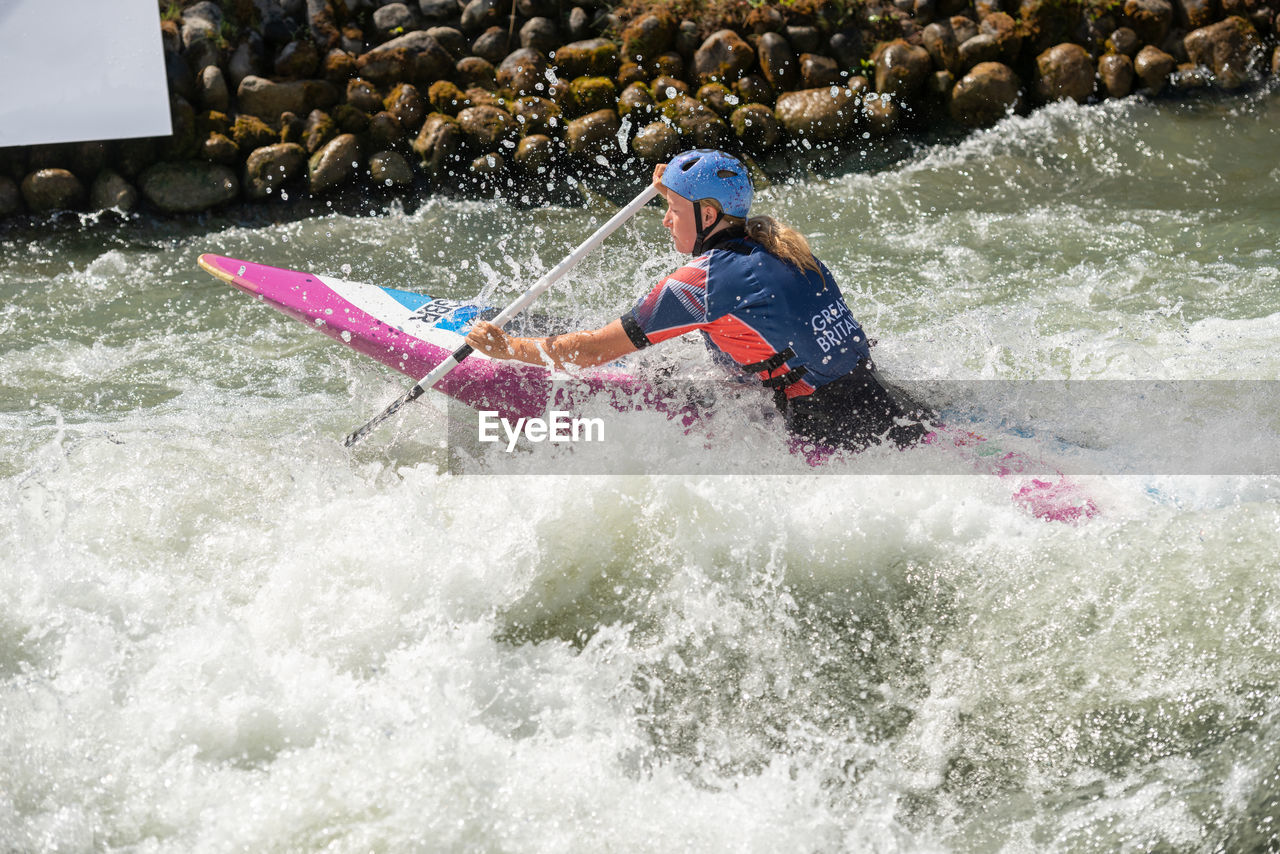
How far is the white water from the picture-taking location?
2.81 metres

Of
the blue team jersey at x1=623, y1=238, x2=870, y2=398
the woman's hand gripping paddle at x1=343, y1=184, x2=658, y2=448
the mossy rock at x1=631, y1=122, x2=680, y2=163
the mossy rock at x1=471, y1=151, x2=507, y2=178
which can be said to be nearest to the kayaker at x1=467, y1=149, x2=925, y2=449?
the blue team jersey at x1=623, y1=238, x2=870, y2=398

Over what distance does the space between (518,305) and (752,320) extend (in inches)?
42.3

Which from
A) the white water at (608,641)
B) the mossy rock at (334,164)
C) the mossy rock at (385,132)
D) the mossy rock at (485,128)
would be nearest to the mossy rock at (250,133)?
the mossy rock at (334,164)

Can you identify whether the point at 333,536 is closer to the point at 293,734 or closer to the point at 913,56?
the point at 293,734

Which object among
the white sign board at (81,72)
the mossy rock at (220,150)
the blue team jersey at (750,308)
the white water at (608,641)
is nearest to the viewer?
the white water at (608,641)

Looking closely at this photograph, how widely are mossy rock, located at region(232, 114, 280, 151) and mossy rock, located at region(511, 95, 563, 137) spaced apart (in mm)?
1679

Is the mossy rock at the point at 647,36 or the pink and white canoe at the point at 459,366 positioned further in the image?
the mossy rock at the point at 647,36

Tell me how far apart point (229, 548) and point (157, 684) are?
2.25ft

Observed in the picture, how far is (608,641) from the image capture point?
339cm

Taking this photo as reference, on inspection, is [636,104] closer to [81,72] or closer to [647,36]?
[647,36]

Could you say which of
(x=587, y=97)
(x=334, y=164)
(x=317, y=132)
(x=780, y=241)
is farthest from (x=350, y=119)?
(x=780, y=241)

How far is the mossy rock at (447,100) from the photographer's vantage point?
7242 mm

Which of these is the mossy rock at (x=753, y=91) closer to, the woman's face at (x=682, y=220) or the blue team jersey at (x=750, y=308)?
the woman's face at (x=682, y=220)

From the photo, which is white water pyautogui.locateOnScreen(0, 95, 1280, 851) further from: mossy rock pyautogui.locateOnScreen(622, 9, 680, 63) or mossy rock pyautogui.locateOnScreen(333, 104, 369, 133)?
mossy rock pyautogui.locateOnScreen(622, 9, 680, 63)
